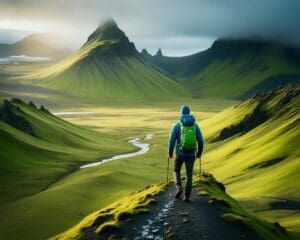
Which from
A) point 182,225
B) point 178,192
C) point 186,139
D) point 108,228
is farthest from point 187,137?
point 108,228

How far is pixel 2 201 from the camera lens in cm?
12812

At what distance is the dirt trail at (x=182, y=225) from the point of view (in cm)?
3100

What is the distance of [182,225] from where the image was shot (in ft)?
105

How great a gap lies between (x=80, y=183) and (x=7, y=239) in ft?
177

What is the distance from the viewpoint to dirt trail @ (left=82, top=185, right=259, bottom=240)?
31000 millimetres

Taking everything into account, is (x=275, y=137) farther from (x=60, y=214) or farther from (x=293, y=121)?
(x=60, y=214)

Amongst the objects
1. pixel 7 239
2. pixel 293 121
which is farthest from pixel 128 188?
pixel 293 121

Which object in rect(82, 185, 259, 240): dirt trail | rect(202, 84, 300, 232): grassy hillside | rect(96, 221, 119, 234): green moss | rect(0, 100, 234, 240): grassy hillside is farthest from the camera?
rect(202, 84, 300, 232): grassy hillside

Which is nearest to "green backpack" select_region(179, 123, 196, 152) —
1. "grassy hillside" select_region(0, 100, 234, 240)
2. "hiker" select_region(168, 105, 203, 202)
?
"hiker" select_region(168, 105, 203, 202)

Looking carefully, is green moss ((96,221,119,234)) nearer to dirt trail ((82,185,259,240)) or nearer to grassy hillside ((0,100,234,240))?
dirt trail ((82,185,259,240))

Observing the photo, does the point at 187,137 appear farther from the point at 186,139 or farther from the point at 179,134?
the point at 179,134

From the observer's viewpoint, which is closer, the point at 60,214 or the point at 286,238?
the point at 286,238

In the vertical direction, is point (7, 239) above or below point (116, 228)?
below

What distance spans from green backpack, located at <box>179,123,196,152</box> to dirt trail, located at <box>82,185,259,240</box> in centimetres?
396
